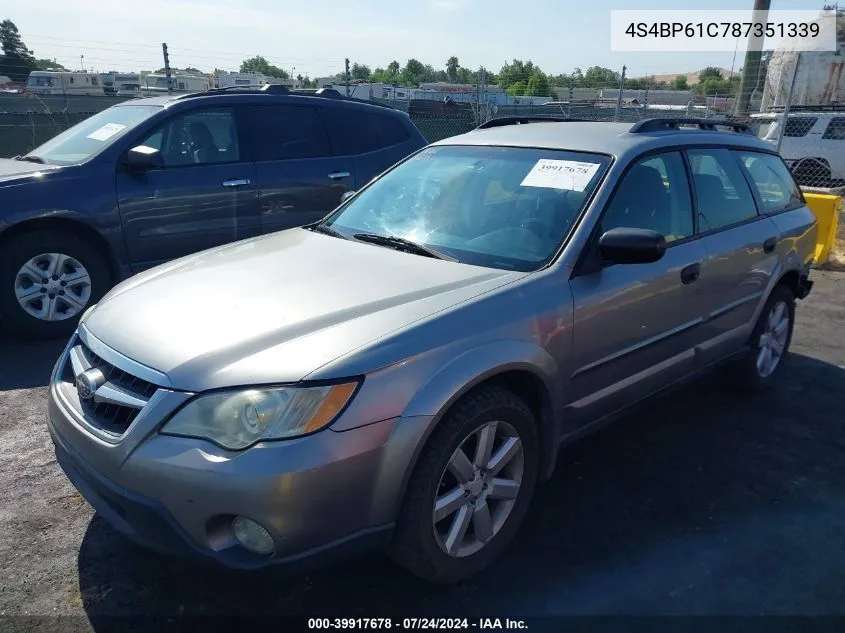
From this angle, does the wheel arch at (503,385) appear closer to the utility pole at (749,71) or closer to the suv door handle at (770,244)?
the suv door handle at (770,244)

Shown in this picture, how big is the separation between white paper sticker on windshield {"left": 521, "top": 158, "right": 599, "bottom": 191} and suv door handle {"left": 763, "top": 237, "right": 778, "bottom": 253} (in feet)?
5.23

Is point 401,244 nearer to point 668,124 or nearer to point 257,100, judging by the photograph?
point 668,124

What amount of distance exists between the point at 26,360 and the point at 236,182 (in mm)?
2126

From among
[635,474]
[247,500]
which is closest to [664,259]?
[635,474]

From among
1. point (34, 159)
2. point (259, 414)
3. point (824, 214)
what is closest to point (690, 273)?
point (259, 414)

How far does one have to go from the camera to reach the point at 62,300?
17.2 ft

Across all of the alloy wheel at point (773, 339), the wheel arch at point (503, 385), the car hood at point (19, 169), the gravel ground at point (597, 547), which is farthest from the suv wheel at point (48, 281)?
the alloy wheel at point (773, 339)

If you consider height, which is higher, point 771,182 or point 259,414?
point 771,182

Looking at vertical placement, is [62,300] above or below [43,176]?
below

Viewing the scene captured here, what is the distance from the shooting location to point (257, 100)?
6109 millimetres

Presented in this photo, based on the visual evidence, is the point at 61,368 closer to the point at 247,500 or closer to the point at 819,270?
the point at 247,500

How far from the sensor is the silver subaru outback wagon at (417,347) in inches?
84.7

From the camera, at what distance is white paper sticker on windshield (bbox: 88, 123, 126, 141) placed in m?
5.54

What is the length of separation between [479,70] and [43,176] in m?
8.89
